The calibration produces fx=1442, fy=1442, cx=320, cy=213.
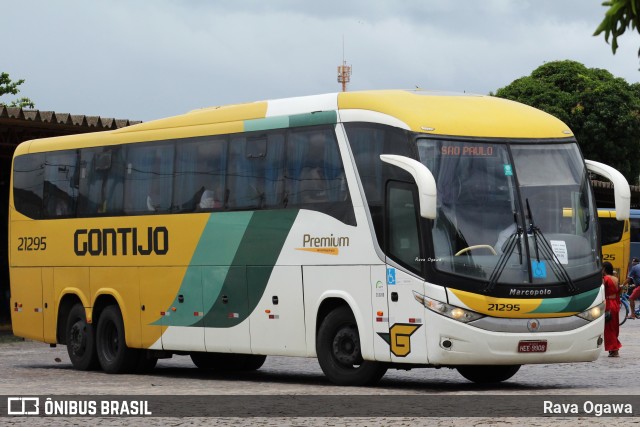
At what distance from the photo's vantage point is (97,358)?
22.0m

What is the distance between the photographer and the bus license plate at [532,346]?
52.6 feet

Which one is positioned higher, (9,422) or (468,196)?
(468,196)

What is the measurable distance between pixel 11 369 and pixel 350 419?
36.8 feet

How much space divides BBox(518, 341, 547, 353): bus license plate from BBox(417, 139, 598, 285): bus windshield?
674 millimetres

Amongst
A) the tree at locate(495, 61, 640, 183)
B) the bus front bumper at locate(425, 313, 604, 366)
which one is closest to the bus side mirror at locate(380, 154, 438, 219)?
the bus front bumper at locate(425, 313, 604, 366)

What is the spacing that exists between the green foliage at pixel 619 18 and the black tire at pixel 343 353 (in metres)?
11.8

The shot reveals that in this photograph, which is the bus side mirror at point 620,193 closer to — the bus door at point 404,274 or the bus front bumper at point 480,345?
the bus front bumper at point 480,345

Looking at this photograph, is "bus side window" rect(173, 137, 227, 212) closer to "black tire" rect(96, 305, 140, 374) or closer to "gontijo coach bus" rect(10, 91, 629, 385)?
"gontijo coach bus" rect(10, 91, 629, 385)

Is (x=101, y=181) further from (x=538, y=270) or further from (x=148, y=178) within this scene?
Answer: (x=538, y=270)

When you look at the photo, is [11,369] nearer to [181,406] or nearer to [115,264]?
[115,264]

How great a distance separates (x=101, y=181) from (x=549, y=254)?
808 cm

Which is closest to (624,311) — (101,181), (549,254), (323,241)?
(101,181)

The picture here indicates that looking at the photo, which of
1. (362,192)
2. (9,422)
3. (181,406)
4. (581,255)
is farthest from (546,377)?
(9,422)

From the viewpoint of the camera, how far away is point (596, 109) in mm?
74188
